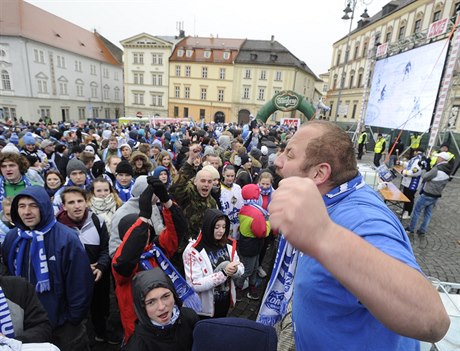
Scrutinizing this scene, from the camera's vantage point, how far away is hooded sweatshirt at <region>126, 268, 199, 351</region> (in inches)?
74.3

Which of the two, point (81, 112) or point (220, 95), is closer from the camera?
point (81, 112)

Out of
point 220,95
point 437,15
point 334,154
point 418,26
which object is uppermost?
point 437,15

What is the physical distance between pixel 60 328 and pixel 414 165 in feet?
27.3

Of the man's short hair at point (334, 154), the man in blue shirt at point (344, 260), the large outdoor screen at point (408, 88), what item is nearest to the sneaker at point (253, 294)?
the man in blue shirt at point (344, 260)

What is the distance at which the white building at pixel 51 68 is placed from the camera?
32125mm

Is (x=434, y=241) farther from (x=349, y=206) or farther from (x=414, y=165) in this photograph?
(x=349, y=206)

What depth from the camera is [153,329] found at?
1903 mm

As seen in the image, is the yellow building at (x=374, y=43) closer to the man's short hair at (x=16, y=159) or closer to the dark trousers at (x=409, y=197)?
the dark trousers at (x=409, y=197)

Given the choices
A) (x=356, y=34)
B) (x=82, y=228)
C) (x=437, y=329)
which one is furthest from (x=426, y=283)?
(x=356, y=34)

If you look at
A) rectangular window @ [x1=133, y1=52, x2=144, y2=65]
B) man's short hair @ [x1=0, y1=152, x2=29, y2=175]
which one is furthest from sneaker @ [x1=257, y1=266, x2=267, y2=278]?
rectangular window @ [x1=133, y1=52, x2=144, y2=65]

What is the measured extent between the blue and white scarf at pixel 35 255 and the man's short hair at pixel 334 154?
7.83 ft

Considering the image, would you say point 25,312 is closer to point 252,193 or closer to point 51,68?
point 252,193

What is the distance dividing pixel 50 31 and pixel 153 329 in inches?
1985

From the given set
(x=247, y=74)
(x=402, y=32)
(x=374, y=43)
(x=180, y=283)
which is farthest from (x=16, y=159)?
(x=247, y=74)
